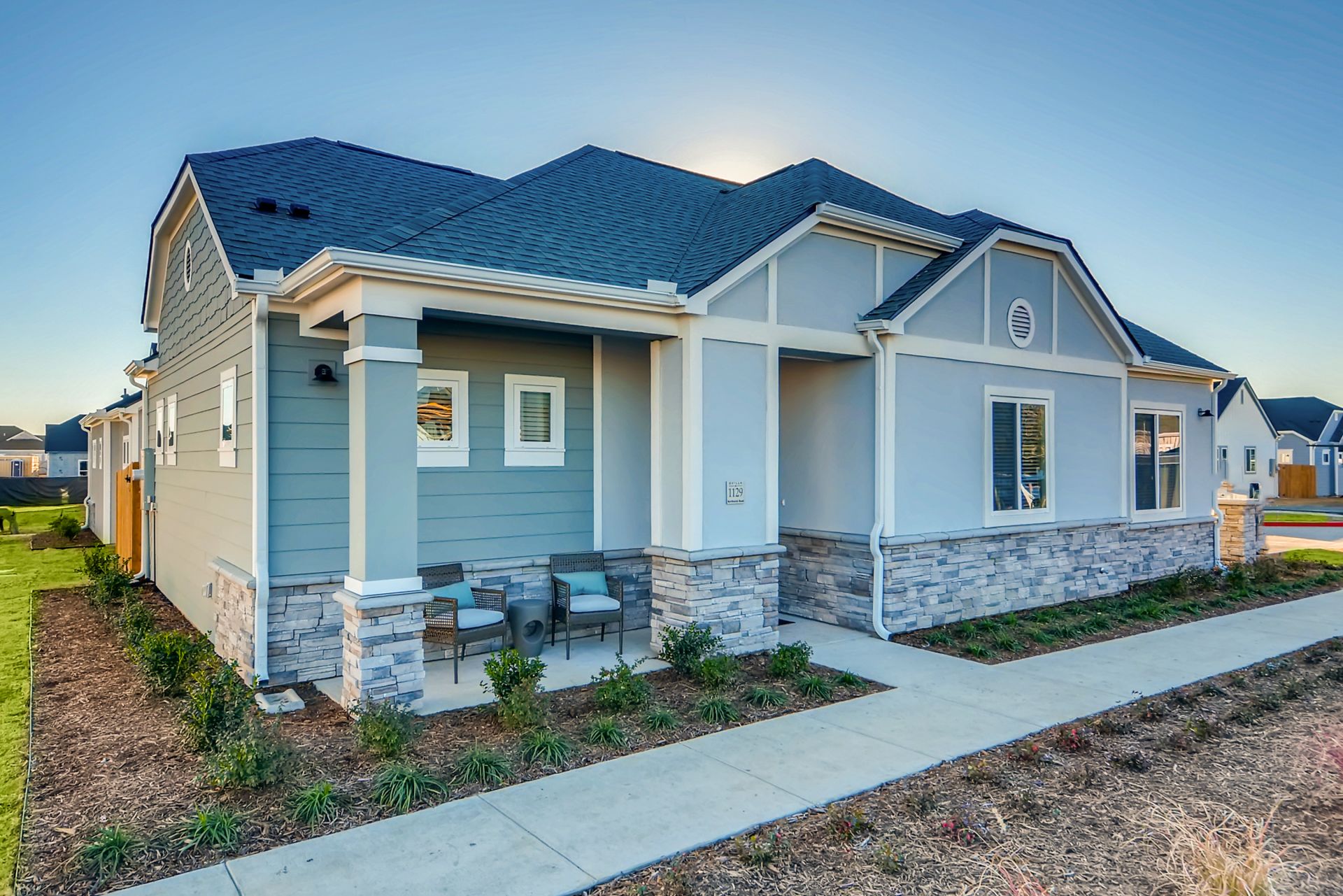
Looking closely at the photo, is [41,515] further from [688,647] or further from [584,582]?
[688,647]

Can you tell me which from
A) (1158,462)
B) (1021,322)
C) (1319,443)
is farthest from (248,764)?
(1319,443)

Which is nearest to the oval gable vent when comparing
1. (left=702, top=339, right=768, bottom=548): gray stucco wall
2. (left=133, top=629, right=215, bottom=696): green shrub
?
(left=702, top=339, right=768, bottom=548): gray stucco wall

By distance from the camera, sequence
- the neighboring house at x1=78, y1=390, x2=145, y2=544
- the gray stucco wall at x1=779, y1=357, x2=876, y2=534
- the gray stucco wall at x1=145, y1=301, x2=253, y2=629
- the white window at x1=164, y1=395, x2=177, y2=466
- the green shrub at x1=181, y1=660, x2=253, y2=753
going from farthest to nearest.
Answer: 1. the neighboring house at x1=78, y1=390, x2=145, y2=544
2. the white window at x1=164, y1=395, x2=177, y2=466
3. the gray stucco wall at x1=779, y1=357, x2=876, y2=534
4. the gray stucco wall at x1=145, y1=301, x2=253, y2=629
5. the green shrub at x1=181, y1=660, x2=253, y2=753

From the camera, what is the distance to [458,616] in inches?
247

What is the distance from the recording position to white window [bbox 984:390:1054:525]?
30.1 feet

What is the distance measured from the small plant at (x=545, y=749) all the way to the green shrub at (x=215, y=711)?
1.77 meters

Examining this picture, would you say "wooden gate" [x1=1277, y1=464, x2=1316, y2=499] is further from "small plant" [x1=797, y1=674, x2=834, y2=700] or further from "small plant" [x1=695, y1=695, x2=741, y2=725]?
"small plant" [x1=695, y1=695, x2=741, y2=725]

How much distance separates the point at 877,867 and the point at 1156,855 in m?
1.37

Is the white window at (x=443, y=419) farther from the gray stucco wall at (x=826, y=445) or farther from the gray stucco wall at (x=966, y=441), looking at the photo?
the gray stucco wall at (x=966, y=441)

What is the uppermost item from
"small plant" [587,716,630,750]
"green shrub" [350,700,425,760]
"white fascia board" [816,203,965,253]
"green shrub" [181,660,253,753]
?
"white fascia board" [816,203,965,253]

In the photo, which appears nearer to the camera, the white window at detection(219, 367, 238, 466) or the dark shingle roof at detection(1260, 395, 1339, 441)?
the white window at detection(219, 367, 238, 466)

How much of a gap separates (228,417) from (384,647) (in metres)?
3.36

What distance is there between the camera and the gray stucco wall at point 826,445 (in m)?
8.31

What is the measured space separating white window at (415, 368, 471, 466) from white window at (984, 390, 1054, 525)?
615cm
